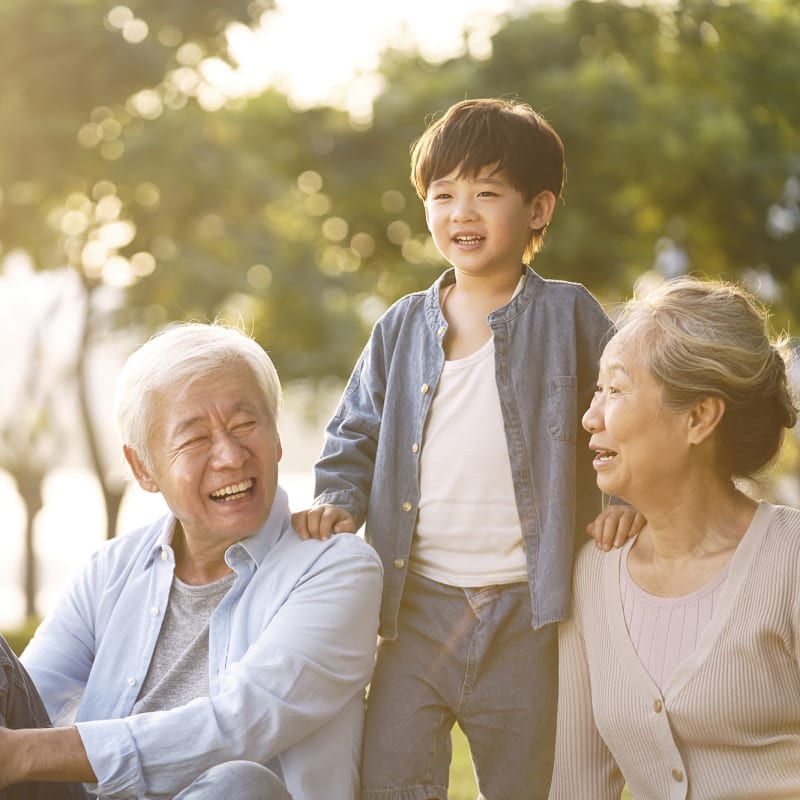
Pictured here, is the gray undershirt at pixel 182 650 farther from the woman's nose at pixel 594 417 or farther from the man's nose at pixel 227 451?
the woman's nose at pixel 594 417

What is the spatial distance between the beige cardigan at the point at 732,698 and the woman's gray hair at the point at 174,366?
1008 mm

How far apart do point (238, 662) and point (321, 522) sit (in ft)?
1.32

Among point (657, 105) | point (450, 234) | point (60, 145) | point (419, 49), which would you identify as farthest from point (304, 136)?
point (450, 234)

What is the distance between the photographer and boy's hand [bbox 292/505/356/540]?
304 cm

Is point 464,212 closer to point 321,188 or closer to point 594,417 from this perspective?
point 594,417

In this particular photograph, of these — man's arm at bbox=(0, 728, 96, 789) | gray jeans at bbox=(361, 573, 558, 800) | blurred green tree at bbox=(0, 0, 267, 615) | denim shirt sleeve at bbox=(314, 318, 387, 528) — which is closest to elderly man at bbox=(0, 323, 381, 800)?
man's arm at bbox=(0, 728, 96, 789)

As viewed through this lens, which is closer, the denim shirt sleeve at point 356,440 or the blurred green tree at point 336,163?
the denim shirt sleeve at point 356,440

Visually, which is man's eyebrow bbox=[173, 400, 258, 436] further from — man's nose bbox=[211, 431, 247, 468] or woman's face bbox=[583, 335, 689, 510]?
woman's face bbox=[583, 335, 689, 510]

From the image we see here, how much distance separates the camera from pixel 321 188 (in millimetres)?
14906

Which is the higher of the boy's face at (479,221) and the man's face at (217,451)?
the boy's face at (479,221)

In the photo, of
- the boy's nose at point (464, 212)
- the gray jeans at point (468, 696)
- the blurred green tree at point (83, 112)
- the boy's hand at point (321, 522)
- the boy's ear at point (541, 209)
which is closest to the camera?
the boy's hand at point (321, 522)

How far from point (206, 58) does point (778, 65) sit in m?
5.74

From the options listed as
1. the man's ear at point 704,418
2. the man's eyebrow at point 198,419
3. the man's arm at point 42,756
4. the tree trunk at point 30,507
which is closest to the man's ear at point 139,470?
the man's eyebrow at point 198,419

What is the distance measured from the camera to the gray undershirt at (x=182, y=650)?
298cm
